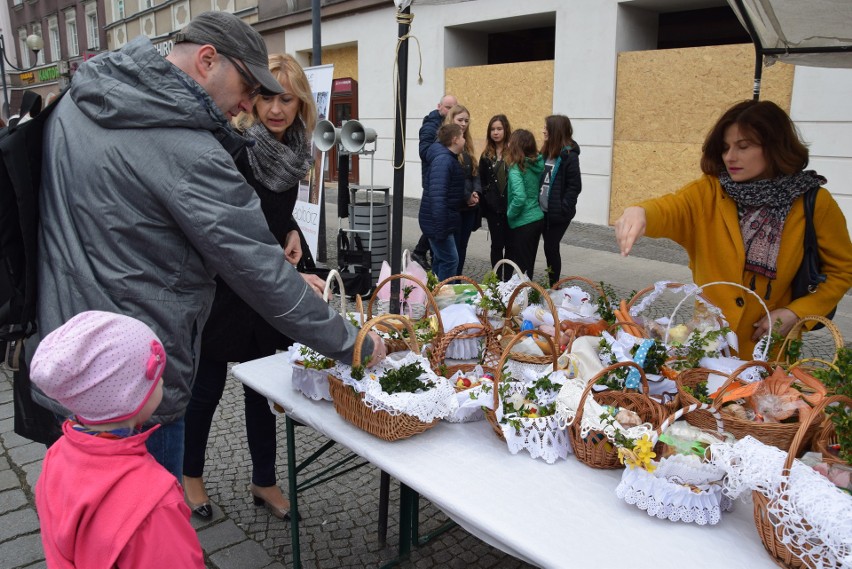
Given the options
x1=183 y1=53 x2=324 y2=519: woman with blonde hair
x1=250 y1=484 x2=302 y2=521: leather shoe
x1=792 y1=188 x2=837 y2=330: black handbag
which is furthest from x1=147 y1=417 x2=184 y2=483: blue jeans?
x1=792 y1=188 x2=837 y2=330: black handbag

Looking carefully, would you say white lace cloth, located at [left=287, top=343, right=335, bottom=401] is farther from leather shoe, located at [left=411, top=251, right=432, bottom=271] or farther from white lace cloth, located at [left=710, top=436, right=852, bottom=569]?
leather shoe, located at [left=411, top=251, right=432, bottom=271]

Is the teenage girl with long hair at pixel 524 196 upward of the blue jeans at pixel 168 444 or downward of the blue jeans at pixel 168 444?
upward

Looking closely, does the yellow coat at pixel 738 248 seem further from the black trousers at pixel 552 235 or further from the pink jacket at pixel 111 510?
the black trousers at pixel 552 235

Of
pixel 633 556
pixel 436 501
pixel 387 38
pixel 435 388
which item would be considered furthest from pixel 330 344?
pixel 387 38

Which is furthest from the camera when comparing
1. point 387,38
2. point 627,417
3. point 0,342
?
point 387,38

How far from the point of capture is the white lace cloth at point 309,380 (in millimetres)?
1954

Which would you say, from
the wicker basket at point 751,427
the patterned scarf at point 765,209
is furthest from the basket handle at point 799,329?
the wicker basket at point 751,427

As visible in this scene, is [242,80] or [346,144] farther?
[346,144]

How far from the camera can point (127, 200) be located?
4.64ft

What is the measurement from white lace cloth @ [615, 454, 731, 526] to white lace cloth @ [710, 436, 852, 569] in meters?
0.07

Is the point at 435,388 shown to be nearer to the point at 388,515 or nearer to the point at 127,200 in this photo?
the point at 127,200

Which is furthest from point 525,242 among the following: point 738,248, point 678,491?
point 678,491

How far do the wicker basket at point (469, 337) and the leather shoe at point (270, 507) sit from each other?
103 centimetres

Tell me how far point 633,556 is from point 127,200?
1.30 metres
